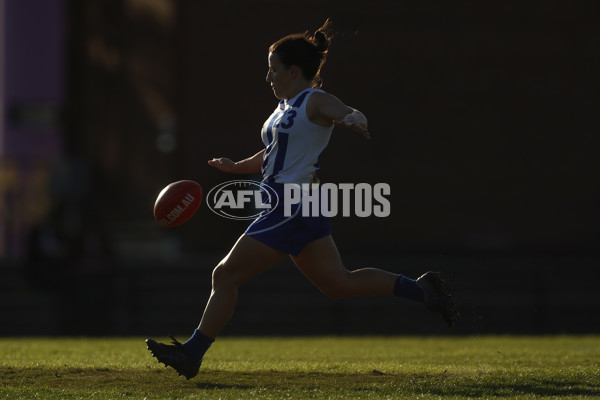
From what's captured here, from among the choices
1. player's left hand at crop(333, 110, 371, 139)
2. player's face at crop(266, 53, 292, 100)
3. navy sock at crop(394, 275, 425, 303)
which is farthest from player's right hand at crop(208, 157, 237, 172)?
navy sock at crop(394, 275, 425, 303)

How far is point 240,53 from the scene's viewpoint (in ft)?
98.2

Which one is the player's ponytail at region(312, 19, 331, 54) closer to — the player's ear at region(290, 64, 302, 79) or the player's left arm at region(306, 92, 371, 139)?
the player's ear at region(290, 64, 302, 79)

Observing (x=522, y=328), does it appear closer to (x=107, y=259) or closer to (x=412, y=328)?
(x=412, y=328)

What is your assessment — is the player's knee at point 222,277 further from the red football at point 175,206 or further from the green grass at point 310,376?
the red football at point 175,206

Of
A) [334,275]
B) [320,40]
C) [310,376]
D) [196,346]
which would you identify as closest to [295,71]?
[320,40]

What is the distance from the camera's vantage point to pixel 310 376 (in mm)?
6828

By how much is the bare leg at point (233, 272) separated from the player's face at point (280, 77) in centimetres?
102

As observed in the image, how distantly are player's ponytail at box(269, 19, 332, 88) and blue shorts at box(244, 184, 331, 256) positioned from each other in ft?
2.76

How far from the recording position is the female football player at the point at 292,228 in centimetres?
646

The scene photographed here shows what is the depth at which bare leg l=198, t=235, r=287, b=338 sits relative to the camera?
646 cm

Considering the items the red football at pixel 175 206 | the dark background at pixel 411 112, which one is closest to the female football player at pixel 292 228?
the red football at pixel 175 206

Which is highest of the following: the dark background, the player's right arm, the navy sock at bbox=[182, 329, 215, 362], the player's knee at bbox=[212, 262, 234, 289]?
the dark background

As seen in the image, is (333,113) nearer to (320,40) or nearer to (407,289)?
(320,40)

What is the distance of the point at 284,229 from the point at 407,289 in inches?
39.5
